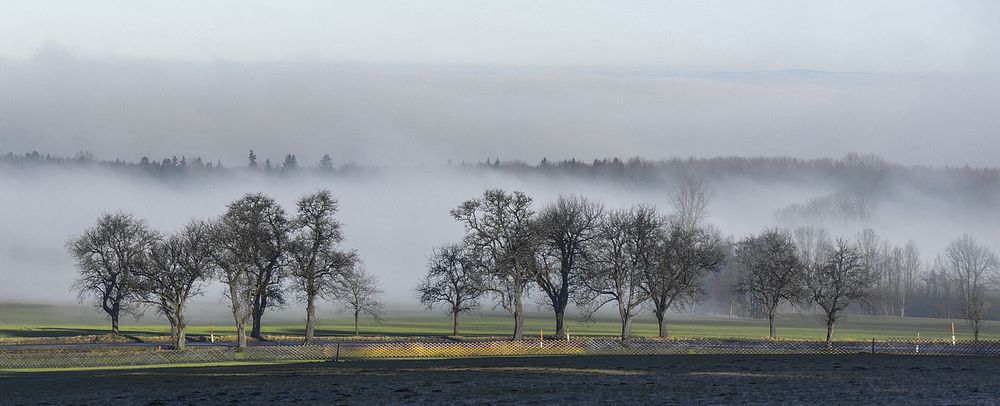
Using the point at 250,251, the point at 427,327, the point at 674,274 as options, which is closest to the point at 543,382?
the point at 250,251

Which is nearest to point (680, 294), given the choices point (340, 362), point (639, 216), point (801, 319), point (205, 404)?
point (639, 216)

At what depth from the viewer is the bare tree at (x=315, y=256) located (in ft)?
323

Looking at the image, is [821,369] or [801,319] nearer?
[821,369]

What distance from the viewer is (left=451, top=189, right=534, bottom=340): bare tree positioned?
332 ft

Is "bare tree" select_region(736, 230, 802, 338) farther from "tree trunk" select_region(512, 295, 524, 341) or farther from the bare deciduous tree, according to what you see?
"tree trunk" select_region(512, 295, 524, 341)

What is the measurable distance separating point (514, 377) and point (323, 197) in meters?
48.8

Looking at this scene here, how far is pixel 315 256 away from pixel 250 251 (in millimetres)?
5473

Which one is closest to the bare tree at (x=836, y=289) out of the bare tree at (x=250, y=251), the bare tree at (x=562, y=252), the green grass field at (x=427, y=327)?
the green grass field at (x=427, y=327)

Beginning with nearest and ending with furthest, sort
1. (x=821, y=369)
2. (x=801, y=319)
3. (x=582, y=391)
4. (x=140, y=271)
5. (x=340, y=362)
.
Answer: (x=582, y=391), (x=821, y=369), (x=340, y=362), (x=140, y=271), (x=801, y=319)

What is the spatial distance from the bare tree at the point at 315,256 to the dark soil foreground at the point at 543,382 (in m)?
27.1

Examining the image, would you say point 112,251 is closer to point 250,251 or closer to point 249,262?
point 250,251

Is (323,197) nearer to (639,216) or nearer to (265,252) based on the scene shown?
(265,252)

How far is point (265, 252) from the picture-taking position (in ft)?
327

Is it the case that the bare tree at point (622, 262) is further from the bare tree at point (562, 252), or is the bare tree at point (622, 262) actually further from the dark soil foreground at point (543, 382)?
the dark soil foreground at point (543, 382)
